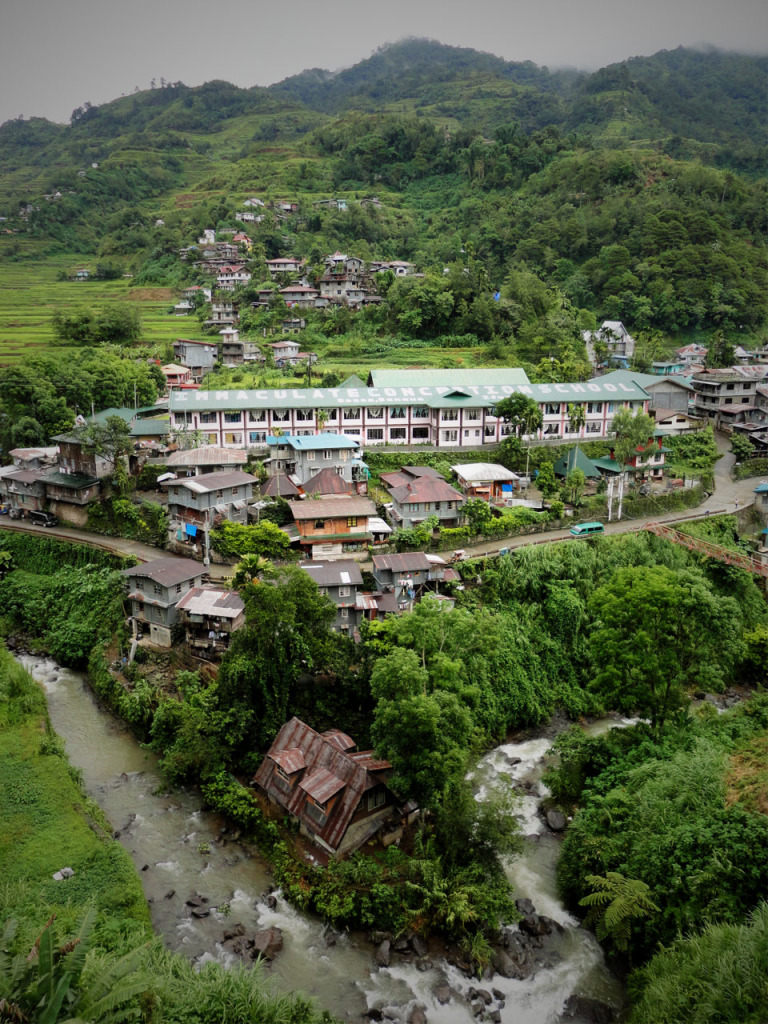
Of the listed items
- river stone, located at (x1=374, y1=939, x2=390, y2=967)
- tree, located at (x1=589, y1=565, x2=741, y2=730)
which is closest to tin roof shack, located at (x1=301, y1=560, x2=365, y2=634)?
tree, located at (x1=589, y1=565, x2=741, y2=730)

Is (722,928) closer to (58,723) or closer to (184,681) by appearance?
(184,681)

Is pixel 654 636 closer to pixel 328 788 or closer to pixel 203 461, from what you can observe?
pixel 328 788

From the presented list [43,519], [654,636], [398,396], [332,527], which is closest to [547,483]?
[398,396]

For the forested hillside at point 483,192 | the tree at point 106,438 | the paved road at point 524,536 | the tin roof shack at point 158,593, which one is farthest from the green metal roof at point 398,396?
the forested hillside at point 483,192

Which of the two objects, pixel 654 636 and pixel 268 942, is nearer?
pixel 268 942

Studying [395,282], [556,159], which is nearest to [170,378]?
[395,282]

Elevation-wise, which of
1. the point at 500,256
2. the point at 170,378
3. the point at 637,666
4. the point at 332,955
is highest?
the point at 500,256

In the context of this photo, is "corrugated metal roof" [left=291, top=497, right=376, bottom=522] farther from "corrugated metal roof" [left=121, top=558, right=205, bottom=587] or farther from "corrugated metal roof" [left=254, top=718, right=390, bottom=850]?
"corrugated metal roof" [left=254, top=718, right=390, bottom=850]
